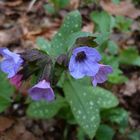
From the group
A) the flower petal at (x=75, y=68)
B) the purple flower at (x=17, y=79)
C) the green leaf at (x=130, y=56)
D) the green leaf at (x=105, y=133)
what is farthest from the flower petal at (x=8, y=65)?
the green leaf at (x=130, y=56)

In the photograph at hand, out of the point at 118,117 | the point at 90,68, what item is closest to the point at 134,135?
the point at 118,117

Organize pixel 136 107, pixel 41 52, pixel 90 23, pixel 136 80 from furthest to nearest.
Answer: pixel 90 23, pixel 136 80, pixel 136 107, pixel 41 52

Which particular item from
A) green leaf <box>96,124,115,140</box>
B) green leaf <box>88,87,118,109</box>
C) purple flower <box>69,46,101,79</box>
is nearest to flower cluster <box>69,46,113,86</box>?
purple flower <box>69,46,101,79</box>

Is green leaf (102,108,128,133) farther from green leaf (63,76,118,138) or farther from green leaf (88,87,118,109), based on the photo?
green leaf (63,76,118,138)

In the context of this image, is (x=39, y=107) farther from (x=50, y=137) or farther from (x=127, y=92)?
(x=127, y=92)

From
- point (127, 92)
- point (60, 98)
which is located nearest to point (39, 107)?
point (60, 98)

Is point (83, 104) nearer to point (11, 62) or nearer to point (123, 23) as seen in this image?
point (11, 62)
